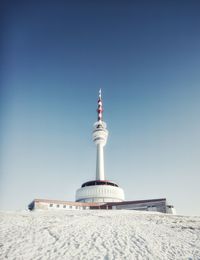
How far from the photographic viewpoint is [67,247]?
9.18 metres

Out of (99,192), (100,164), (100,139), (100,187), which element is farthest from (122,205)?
(100,139)

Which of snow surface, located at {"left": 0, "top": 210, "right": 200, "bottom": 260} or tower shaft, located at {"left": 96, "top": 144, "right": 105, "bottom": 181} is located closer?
snow surface, located at {"left": 0, "top": 210, "right": 200, "bottom": 260}

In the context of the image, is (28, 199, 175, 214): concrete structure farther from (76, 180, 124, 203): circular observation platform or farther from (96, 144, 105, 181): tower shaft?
(96, 144, 105, 181): tower shaft

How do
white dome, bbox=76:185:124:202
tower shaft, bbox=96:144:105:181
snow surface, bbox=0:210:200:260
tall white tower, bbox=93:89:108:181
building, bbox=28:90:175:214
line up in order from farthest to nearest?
tall white tower, bbox=93:89:108:181, tower shaft, bbox=96:144:105:181, white dome, bbox=76:185:124:202, building, bbox=28:90:175:214, snow surface, bbox=0:210:200:260

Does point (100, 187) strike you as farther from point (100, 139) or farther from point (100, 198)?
point (100, 139)

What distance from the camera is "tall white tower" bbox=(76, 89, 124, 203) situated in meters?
60.8

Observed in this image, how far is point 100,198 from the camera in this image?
60.0m

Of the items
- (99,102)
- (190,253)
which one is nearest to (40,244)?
(190,253)

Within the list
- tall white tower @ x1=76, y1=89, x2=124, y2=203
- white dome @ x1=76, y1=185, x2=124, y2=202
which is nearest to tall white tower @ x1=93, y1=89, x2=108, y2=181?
tall white tower @ x1=76, y1=89, x2=124, y2=203

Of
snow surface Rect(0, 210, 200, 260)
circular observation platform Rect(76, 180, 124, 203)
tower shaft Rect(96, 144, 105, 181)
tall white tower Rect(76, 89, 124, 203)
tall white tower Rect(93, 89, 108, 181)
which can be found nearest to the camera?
snow surface Rect(0, 210, 200, 260)

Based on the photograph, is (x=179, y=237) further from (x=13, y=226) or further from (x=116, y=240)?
(x=13, y=226)

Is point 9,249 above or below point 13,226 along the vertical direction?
below

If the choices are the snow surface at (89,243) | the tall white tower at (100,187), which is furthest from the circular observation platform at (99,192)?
the snow surface at (89,243)

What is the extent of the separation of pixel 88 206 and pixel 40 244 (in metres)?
41.7
